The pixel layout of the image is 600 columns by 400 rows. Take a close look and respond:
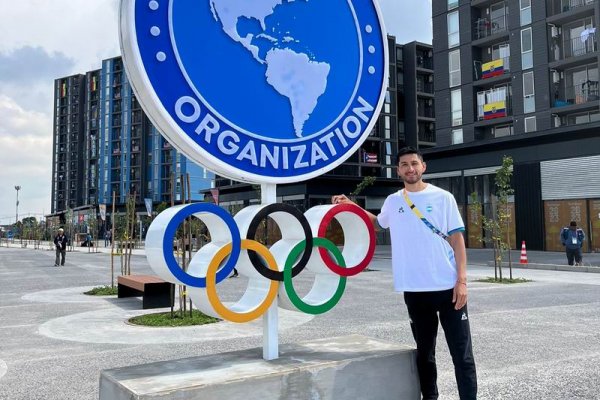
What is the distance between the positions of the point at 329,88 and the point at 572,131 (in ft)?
89.9

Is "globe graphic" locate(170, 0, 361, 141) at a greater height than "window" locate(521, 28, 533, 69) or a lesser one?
lesser

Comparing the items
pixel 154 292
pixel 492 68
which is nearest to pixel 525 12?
pixel 492 68

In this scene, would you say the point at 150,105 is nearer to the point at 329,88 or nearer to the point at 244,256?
the point at 244,256

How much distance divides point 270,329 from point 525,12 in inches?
1361

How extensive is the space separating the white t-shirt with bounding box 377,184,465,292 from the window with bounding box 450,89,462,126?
1358 inches

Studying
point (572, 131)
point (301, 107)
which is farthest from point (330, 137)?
point (572, 131)

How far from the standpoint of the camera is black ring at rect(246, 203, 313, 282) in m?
3.55

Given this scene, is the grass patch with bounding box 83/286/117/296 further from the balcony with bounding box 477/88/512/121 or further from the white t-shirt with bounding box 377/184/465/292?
the balcony with bounding box 477/88/512/121

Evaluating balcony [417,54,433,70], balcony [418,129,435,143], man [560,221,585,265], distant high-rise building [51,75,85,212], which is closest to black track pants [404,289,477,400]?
man [560,221,585,265]

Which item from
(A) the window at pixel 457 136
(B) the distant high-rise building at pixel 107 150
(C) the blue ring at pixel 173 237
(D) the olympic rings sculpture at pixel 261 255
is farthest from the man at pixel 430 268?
(B) the distant high-rise building at pixel 107 150

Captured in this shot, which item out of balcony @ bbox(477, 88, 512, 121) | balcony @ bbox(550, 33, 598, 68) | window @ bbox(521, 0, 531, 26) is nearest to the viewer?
balcony @ bbox(550, 33, 598, 68)

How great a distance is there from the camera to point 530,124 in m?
32.2

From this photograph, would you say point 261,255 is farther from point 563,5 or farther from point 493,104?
point 563,5

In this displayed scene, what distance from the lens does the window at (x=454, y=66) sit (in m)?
36.8
